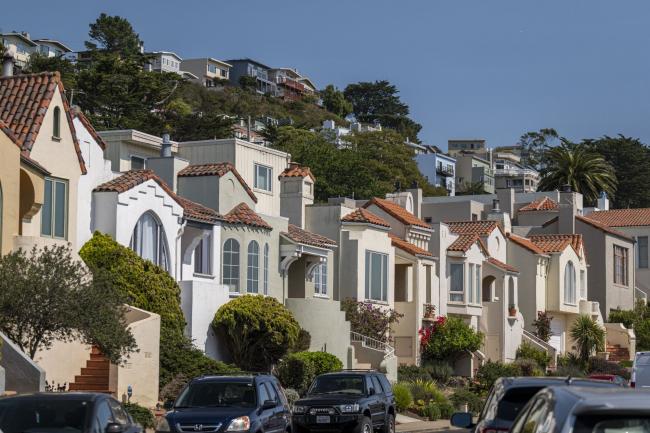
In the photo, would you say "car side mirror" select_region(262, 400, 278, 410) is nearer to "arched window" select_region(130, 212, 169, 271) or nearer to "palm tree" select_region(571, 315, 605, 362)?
"arched window" select_region(130, 212, 169, 271)

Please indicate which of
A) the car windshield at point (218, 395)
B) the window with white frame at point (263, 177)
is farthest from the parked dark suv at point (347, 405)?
the window with white frame at point (263, 177)

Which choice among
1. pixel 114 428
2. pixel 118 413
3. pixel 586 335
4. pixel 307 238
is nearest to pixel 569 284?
pixel 586 335

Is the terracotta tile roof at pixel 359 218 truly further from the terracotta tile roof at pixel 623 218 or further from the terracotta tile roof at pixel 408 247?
the terracotta tile roof at pixel 623 218

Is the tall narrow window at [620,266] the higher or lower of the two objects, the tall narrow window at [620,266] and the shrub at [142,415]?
the higher

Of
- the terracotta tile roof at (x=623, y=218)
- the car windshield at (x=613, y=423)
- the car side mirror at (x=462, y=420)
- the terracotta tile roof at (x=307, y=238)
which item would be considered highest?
the terracotta tile roof at (x=623, y=218)

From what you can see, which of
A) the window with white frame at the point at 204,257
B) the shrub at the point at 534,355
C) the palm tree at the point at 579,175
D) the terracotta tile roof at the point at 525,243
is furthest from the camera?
the palm tree at the point at 579,175

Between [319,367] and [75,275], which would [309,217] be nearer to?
[319,367]

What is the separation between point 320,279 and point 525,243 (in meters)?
23.6

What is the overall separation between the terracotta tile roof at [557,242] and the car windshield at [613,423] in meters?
64.7

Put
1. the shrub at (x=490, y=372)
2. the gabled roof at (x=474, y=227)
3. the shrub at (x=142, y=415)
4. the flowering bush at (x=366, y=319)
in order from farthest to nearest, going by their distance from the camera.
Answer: the gabled roof at (x=474, y=227), the shrub at (x=490, y=372), the flowering bush at (x=366, y=319), the shrub at (x=142, y=415)

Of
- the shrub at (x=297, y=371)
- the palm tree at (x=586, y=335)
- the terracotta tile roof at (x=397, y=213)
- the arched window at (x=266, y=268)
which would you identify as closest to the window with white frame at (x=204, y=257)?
the arched window at (x=266, y=268)

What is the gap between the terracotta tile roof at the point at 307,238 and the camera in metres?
47.7

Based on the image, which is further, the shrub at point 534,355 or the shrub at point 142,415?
the shrub at point 534,355

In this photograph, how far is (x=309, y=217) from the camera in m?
53.8
